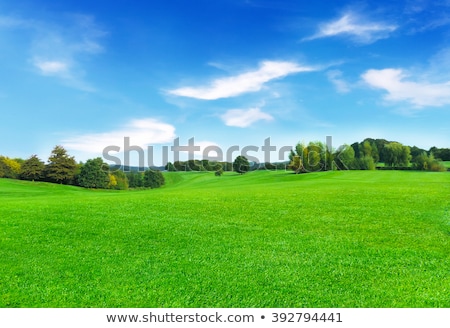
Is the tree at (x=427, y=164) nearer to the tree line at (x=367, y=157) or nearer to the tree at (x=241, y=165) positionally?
the tree line at (x=367, y=157)

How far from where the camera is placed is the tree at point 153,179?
55.5m

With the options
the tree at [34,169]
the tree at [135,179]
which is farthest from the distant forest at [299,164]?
the tree at [135,179]

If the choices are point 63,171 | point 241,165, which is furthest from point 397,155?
point 63,171

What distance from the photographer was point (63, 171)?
45.9 metres

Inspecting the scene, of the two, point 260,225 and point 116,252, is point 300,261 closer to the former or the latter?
point 260,225

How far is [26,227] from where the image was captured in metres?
9.94

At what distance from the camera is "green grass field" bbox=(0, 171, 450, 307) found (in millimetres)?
5543

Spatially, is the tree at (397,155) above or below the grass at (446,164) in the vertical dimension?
above

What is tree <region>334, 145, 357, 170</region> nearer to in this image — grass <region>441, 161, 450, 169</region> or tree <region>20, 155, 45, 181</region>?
grass <region>441, 161, 450, 169</region>

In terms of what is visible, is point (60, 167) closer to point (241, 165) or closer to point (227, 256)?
point (241, 165)

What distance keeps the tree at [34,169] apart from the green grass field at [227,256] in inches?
1437
